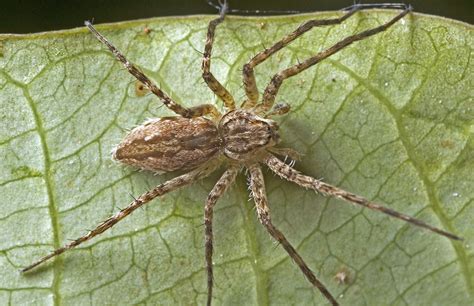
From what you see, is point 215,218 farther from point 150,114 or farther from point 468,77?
point 468,77

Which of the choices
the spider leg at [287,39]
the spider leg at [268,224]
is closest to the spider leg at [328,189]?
the spider leg at [268,224]

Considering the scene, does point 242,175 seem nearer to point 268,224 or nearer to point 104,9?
point 268,224

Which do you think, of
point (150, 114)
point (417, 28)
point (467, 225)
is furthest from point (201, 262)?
point (417, 28)

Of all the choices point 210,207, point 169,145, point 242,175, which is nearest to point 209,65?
point 169,145

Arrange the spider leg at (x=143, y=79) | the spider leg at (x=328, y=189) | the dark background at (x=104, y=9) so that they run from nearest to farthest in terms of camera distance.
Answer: the spider leg at (x=328, y=189) < the spider leg at (x=143, y=79) < the dark background at (x=104, y=9)

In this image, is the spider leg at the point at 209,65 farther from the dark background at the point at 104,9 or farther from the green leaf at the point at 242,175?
Result: the dark background at the point at 104,9
